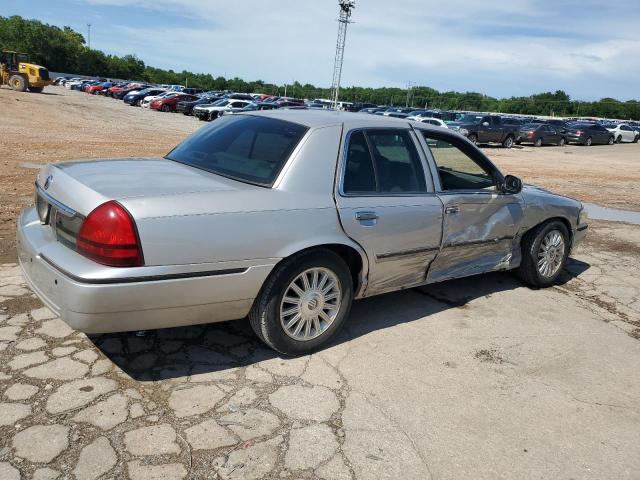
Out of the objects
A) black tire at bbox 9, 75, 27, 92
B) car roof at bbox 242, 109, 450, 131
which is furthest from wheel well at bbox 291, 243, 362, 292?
black tire at bbox 9, 75, 27, 92

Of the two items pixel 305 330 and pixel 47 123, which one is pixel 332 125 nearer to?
pixel 305 330

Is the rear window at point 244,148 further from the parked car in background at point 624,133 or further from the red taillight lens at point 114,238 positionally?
the parked car in background at point 624,133

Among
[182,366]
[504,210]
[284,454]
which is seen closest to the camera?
[284,454]

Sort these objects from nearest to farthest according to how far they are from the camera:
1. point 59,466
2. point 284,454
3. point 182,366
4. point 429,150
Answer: point 59,466 → point 284,454 → point 182,366 → point 429,150

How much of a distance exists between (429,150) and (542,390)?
76.1 inches

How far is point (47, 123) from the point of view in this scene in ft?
71.2

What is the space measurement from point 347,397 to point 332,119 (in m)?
1.90

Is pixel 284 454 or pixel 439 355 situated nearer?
pixel 284 454

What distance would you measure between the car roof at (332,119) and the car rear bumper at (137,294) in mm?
1135

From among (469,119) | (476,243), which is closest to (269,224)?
(476,243)

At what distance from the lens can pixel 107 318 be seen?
295 cm

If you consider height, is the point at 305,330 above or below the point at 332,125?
below

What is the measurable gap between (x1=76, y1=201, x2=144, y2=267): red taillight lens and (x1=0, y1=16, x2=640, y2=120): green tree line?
83.3 metres

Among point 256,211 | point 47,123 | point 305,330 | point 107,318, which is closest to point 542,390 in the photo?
point 305,330
